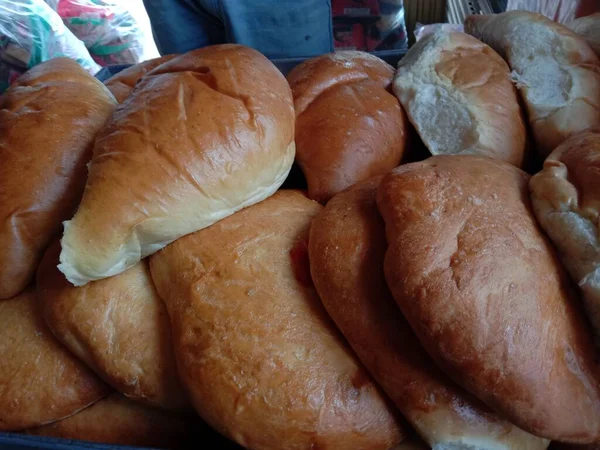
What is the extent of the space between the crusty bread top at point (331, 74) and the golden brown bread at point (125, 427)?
33.6 inches

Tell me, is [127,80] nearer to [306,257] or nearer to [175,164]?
[175,164]

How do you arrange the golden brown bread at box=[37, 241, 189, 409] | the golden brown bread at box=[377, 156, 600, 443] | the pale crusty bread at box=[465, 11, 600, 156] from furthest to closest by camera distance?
the pale crusty bread at box=[465, 11, 600, 156] < the golden brown bread at box=[37, 241, 189, 409] < the golden brown bread at box=[377, 156, 600, 443]

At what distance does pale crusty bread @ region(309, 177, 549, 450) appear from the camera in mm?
→ 870

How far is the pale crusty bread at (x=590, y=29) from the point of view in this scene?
1435 mm

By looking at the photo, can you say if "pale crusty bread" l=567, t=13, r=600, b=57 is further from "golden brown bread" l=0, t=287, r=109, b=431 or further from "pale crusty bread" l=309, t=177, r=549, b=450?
"golden brown bread" l=0, t=287, r=109, b=431

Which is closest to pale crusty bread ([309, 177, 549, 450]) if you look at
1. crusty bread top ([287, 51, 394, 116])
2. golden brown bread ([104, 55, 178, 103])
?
crusty bread top ([287, 51, 394, 116])

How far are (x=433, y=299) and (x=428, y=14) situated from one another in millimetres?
3537

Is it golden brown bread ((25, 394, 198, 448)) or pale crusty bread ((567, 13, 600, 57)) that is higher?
pale crusty bread ((567, 13, 600, 57))

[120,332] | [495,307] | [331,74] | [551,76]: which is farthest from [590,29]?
[120,332]

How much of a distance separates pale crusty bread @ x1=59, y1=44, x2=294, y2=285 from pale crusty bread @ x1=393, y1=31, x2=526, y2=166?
42 centimetres

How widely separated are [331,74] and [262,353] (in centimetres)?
88

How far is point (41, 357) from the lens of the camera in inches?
44.7

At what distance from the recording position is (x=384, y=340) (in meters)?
0.92

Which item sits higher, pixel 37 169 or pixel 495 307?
pixel 37 169
